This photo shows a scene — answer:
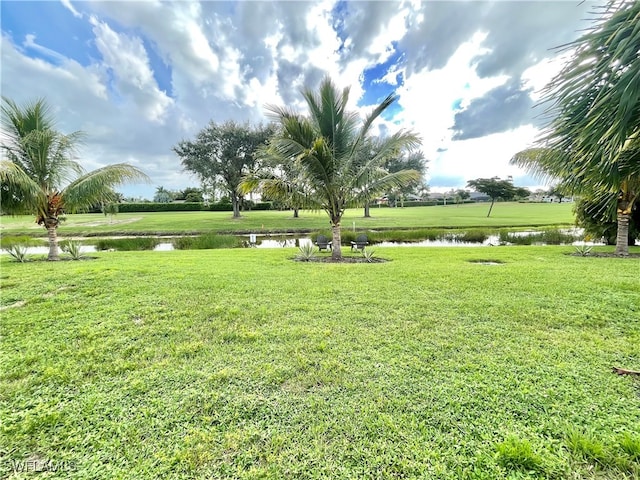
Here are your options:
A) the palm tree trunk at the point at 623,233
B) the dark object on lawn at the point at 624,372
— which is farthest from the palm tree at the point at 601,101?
the palm tree trunk at the point at 623,233

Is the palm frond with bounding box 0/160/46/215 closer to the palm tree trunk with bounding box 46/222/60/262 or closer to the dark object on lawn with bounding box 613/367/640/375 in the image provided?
the palm tree trunk with bounding box 46/222/60/262

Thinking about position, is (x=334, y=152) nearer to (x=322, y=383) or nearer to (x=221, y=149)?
(x=322, y=383)

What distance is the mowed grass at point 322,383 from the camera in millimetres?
1782

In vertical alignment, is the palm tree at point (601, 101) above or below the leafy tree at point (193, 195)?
below

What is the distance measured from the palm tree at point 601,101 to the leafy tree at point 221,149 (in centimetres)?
2560

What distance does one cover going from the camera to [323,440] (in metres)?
1.92

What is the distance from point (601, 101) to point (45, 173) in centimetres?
1302

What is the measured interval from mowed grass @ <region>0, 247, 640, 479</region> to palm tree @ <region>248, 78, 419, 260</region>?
Answer: 4.39m

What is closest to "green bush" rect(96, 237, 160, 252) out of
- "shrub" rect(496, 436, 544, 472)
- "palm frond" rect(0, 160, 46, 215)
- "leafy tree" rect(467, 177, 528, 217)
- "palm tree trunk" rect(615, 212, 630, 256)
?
"palm frond" rect(0, 160, 46, 215)

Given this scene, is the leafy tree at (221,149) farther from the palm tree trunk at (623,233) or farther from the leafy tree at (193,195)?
the leafy tree at (193,195)

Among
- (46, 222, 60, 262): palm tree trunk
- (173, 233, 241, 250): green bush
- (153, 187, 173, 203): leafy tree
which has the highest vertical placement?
(153, 187, 173, 203): leafy tree

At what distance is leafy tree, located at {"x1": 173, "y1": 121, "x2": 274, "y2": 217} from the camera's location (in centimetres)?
2577

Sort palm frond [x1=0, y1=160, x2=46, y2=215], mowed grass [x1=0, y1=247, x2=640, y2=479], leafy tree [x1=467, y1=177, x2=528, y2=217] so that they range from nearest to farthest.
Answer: mowed grass [x1=0, y1=247, x2=640, y2=479]
palm frond [x1=0, y1=160, x2=46, y2=215]
leafy tree [x1=467, y1=177, x2=528, y2=217]

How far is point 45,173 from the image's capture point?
895cm
